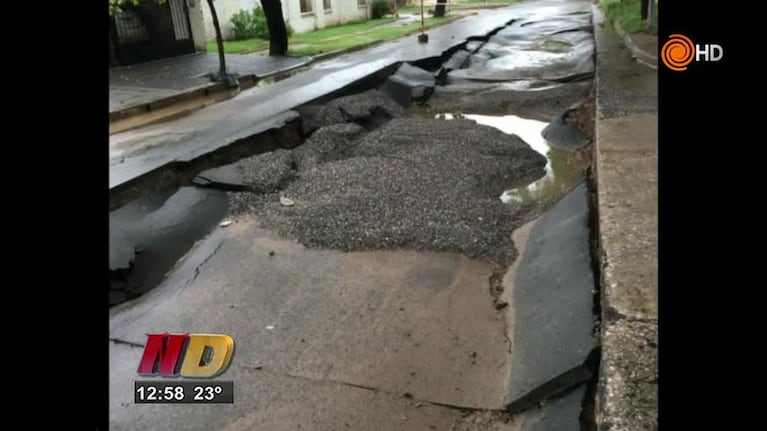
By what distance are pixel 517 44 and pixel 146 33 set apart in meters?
10.1

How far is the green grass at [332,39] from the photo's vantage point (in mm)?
16875

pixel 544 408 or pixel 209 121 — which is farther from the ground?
pixel 209 121

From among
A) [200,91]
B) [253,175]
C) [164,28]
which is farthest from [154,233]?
[164,28]

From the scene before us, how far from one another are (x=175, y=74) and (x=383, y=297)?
10589 millimetres

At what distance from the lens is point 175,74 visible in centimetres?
1330

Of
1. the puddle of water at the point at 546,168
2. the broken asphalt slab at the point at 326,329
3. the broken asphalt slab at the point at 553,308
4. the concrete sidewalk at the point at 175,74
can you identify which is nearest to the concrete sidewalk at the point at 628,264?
the broken asphalt slab at the point at 553,308

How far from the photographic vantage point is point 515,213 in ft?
19.0

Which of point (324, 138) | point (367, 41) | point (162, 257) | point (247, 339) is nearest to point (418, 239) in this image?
point (247, 339)

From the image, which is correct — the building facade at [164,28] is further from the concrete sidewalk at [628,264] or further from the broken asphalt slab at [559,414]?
the broken asphalt slab at [559,414]

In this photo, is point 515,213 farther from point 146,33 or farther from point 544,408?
point 146,33

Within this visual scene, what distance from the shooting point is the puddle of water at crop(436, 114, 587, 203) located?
634 cm

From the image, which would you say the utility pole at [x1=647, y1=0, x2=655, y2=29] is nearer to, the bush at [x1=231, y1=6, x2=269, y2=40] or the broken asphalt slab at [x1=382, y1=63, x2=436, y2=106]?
the broken asphalt slab at [x1=382, y1=63, x2=436, y2=106]

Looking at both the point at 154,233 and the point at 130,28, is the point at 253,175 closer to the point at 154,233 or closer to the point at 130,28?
the point at 154,233
